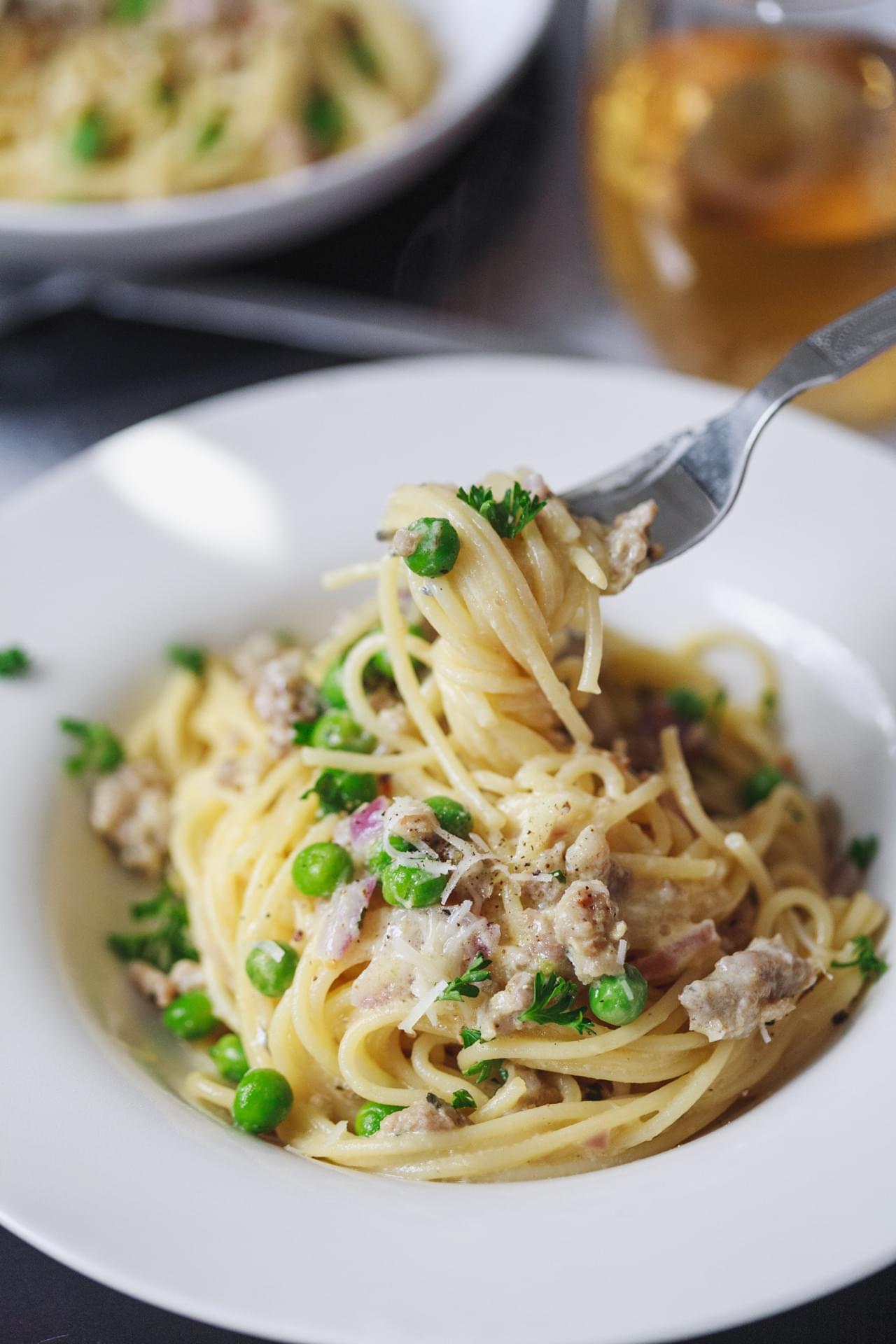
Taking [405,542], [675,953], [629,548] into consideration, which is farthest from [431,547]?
[675,953]

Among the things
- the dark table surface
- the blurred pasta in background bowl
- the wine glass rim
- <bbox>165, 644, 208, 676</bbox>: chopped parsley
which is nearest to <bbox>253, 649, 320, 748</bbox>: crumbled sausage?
<bbox>165, 644, 208, 676</bbox>: chopped parsley

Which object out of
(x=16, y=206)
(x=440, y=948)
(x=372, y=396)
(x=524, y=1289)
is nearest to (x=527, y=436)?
(x=372, y=396)

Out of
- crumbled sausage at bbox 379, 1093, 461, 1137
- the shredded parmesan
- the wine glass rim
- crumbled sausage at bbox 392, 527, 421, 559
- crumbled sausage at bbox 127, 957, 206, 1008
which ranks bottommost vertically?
crumbled sausage at bbox 127, 957, 206, 1008

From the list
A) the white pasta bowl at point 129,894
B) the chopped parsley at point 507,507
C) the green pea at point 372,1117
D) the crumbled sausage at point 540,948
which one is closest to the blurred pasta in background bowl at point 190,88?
the white pasta bowl at point 129,894

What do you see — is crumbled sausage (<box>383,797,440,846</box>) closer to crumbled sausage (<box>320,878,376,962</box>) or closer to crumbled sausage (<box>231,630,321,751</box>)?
crumbled sausage (<box>320,878,376,962</box>)

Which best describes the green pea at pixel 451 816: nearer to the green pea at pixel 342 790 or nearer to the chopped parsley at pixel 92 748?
the green pea at pixel 342 790

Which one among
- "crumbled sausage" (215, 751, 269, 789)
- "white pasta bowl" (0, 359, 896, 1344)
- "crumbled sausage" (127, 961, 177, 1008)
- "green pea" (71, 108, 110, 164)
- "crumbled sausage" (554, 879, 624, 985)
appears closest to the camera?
"white pasta bowl" (0, 359, 896, 1344)
